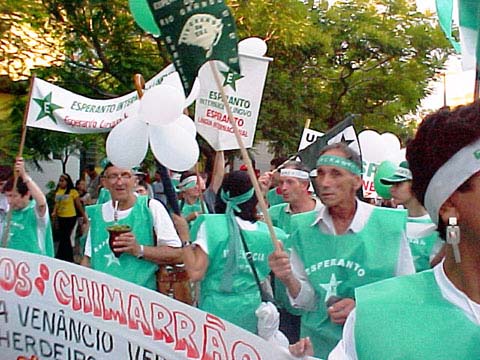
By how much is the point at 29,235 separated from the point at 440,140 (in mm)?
4612

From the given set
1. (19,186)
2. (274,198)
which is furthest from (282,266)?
(274,198)

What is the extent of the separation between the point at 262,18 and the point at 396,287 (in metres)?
10.5

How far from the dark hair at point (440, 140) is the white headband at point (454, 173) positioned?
11mm

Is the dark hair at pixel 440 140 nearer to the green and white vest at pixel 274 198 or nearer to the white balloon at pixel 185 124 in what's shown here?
the white balloon at pixel 185 124

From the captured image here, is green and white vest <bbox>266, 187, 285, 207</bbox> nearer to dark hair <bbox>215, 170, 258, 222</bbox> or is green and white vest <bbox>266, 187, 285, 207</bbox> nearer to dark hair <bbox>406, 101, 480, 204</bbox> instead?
dark hair <bbox>215, 170, 258, 222</bbox>

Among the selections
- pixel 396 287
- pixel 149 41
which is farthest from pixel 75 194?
pixel 396 287

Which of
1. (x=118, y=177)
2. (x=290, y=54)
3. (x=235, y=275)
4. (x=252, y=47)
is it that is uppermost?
(x=252, y=47)

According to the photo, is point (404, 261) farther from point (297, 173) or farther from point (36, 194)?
point (36, 194)

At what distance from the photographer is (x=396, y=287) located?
6.25 ft

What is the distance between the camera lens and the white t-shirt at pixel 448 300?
5.99ft

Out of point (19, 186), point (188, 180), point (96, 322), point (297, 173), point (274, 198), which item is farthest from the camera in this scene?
point (188, 180)

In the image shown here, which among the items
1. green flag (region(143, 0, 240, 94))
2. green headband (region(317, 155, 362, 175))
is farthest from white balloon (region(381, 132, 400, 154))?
green flag (region(143, 0, 240, 94))

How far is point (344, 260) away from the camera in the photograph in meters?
3.53

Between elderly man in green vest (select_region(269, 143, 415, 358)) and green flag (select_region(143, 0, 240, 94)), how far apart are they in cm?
71
